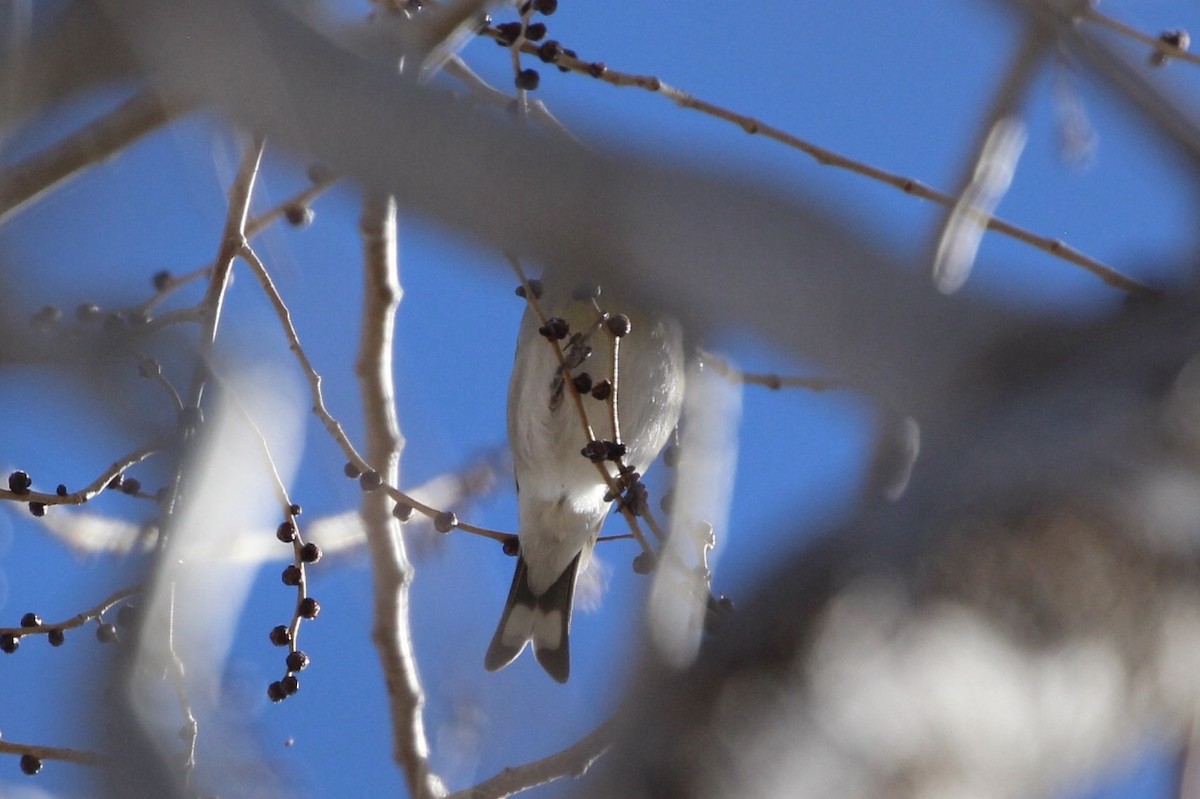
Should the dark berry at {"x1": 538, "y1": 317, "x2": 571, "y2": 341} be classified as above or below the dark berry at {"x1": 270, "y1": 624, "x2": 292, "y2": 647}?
above

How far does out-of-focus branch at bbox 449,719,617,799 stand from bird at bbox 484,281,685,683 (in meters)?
1.52

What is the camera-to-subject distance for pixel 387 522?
10.1ft

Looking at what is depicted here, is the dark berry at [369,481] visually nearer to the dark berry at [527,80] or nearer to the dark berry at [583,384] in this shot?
the dark berry at [583,384]

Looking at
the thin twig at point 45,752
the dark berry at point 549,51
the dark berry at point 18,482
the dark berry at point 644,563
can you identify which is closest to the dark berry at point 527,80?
the dark berry at point 549,51

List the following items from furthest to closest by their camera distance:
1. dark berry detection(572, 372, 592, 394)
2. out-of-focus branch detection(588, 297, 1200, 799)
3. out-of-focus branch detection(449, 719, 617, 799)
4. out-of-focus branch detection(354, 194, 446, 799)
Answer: out-of-focus branch detection(354, 194, 446, 799), dark berry detection(572, 372, 592, 394), out-of-focus branch detection(449, 719, 617, 799), out-of-focus branch detection(588, 297, 1200, 799)

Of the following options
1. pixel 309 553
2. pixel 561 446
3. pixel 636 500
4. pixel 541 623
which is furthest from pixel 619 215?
pixel 541 623

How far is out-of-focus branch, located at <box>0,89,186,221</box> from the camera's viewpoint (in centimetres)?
212

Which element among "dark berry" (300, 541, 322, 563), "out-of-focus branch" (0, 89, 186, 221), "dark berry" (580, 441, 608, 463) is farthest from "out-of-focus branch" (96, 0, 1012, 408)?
"dark berry" (580, 441, 608, 463)

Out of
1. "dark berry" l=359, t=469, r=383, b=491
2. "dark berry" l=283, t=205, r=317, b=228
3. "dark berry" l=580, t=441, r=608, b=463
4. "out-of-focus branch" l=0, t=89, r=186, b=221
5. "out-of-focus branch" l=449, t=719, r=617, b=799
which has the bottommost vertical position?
"out-of-focus branch" l=449, t=719, r=617, b=799

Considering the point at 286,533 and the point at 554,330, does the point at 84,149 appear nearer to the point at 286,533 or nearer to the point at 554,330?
the point at 286,533

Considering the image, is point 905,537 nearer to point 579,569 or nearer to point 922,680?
point 922,680

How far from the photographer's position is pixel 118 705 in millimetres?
1128

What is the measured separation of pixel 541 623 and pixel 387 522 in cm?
120

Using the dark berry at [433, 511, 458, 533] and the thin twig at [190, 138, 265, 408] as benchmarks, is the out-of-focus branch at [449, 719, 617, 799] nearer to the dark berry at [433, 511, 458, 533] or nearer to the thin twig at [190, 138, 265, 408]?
the dark berry at [433, 511, 458, 533]
